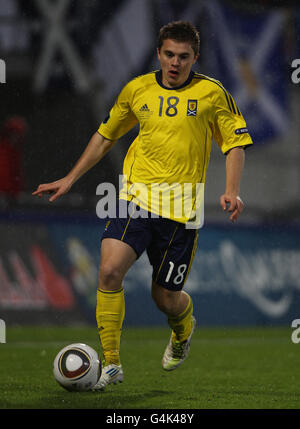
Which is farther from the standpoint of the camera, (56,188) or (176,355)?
(176,355)

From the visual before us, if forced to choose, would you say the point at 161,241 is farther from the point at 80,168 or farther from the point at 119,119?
the point at 119,119

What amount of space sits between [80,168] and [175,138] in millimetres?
672

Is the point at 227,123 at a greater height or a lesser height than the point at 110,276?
greater

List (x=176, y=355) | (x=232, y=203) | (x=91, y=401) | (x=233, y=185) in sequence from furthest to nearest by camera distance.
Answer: (x=176, y=355), (x=233, y=185), (x=232, y=203), (x=91, y=401)

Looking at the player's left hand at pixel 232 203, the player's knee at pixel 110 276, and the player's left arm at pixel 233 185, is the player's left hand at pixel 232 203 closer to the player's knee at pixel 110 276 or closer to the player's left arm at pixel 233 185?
the player's left arm at pixel 233 185

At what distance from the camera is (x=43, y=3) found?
13.8 meters

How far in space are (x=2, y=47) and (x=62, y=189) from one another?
8826 millimetres

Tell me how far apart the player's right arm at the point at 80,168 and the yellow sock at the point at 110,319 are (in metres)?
0.70

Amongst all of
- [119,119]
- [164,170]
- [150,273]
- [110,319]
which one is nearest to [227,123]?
[164,170]

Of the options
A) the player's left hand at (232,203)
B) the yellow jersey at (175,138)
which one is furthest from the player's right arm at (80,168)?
the player's left hand at (232,203)

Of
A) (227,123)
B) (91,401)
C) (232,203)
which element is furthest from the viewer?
(227,123)

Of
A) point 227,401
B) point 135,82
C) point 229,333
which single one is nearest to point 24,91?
point 229,333

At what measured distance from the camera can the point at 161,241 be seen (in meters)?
5.86

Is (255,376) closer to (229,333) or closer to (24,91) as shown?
(229,333)
